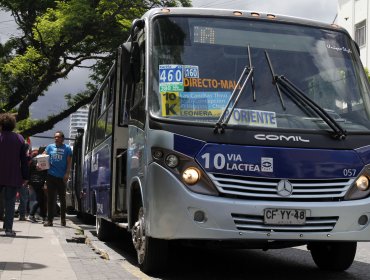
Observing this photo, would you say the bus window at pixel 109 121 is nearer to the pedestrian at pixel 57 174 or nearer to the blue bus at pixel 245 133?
the blue bus at pixel 245 133

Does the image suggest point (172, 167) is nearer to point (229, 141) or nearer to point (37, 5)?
point (229, 141)

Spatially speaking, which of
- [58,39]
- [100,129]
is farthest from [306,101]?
[58,39]

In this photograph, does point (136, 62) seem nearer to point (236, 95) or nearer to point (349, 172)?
point (236, 95)

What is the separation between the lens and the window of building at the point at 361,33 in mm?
36031

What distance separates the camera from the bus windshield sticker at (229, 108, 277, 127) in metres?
5.74

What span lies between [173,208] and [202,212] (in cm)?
27

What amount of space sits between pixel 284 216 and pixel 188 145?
1.09 m

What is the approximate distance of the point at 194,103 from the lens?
5.86 meters

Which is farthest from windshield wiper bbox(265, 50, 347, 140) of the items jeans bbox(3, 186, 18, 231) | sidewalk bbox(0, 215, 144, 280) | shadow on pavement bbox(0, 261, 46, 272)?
jeans bbox(3, 186, 18, 231)

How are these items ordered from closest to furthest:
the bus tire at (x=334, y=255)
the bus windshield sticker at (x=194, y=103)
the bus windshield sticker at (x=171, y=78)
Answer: the bus windshield sticker at (x=194, y=103), the bus windshield sticker at (x=171, y=78), the bus tire at (x=334, y=255)

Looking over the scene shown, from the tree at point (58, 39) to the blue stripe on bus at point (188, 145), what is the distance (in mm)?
13522

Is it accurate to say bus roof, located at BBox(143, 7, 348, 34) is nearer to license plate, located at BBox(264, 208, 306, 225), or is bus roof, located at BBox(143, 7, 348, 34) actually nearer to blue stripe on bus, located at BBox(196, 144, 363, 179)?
blue stripe on bus, located at BBox(196, 144, 363, 179)

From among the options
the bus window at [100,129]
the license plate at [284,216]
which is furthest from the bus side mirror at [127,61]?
the bus window at [100,129]

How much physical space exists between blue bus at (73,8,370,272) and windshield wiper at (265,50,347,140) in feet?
0.04
